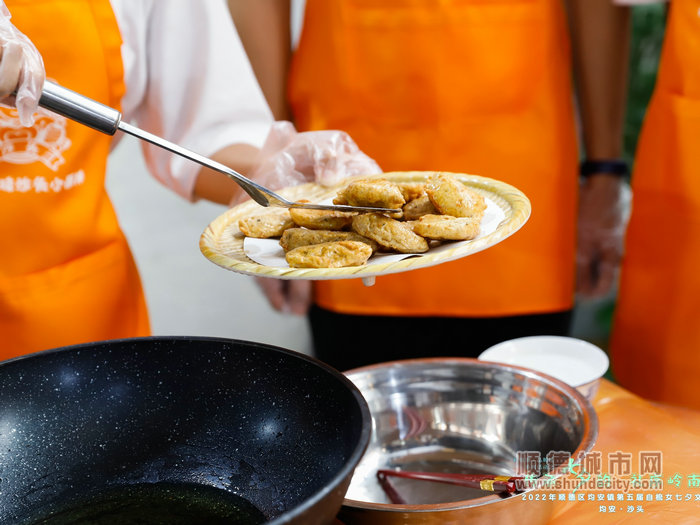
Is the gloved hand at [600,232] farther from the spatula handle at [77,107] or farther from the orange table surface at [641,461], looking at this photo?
the spatula handle at [77,107]

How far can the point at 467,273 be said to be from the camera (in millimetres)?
2150

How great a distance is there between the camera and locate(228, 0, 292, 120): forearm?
2.19m

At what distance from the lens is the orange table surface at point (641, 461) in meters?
1.01

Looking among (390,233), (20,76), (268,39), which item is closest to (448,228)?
(390,233)

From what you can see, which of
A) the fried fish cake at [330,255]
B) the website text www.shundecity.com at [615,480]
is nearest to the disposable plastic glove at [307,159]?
the fried fish cake at [330,255]

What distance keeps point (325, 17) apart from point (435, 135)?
1.41 ft

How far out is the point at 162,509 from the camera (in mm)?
920

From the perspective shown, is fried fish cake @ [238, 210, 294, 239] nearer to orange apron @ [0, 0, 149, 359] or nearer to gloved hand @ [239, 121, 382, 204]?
gloved hand @ [239, 121, 382, 204]

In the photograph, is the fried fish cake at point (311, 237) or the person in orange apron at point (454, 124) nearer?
the fried fish cake at point (311, 237)

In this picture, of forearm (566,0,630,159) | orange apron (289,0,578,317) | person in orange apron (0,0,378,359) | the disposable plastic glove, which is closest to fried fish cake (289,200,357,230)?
the disposable plastic glove

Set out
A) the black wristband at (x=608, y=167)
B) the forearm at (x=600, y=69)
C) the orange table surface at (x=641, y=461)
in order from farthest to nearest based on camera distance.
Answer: the black wristband at (x=608, y=167) → the forearm at (x=600, y=69) → the orange table surface at (x=641, y=461)

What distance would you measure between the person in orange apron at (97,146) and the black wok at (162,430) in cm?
45

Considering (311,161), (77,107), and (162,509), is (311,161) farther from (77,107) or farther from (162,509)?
(162,509)

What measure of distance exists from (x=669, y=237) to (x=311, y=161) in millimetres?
969
